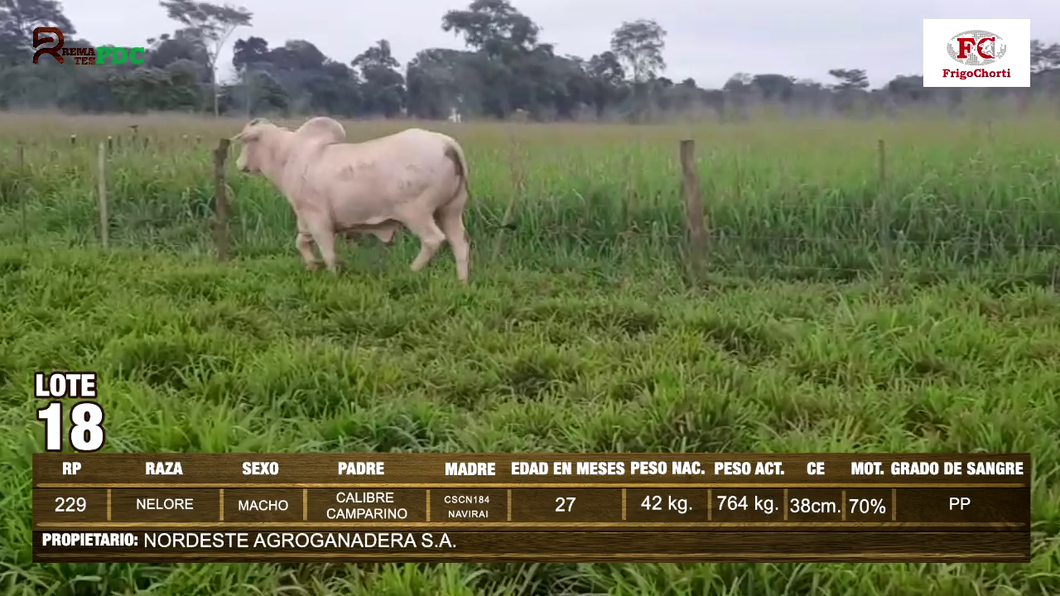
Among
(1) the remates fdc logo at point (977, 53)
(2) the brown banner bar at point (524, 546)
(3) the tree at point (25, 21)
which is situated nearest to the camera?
(2) the brown banner bar at point (524, 546)

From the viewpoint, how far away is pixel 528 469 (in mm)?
1178

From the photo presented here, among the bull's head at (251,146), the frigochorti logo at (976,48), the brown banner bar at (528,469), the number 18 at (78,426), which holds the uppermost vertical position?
the frigochorti logo at (976,48)

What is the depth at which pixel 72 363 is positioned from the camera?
5.04 feet

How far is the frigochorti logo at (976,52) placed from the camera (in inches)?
53.1

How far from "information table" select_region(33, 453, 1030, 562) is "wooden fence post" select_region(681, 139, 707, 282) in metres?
0.85

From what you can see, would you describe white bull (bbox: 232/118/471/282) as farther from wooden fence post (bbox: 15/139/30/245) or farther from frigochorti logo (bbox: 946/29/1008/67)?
frigochorti logo (bbox: 946/29/1008/67)

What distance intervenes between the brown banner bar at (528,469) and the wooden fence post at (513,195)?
1.03 m

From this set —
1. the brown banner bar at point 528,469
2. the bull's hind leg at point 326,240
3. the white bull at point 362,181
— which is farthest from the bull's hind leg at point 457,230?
the brown banner bar at point 528,469

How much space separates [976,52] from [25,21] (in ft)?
5.20

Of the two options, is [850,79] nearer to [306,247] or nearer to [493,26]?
[493,26]

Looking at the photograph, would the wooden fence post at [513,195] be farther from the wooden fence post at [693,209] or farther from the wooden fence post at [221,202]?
the wooden fence post at [221,202]

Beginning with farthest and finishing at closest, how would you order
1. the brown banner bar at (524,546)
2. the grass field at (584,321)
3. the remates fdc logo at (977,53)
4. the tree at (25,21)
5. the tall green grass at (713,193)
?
the tall green grass at (713,193), the tree at (25,21), the remates fdc logo at (977,53), the grass field at (584,321), the brown banner bar at (524,546)

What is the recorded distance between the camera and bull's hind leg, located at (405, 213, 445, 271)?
2176 millimetres

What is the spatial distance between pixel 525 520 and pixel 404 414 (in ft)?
1.30
